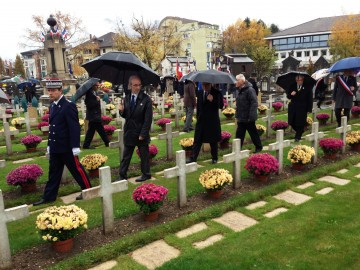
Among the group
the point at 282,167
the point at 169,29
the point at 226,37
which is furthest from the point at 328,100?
the point at 226,37

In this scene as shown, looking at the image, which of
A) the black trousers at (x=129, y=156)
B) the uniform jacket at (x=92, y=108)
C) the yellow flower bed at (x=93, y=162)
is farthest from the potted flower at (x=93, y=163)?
the uniform jacket at (x=92, y=108)

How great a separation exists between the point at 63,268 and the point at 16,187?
3275 mm

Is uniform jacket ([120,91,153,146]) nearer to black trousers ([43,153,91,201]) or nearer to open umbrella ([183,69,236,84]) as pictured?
black trousers ([43,153,91,201])

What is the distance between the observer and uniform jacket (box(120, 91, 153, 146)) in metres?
5.85

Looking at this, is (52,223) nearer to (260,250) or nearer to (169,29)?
(260,250)

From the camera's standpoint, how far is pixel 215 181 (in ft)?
17.0

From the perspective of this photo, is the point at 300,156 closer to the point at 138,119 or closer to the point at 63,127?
the point at 138,119

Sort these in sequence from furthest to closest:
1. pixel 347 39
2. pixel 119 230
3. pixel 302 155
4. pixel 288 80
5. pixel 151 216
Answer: pixel 347 39
pixel 288 80
pixel 302 155
pixel 151 216
pixel 119 230

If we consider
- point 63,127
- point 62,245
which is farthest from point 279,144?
point 62,245

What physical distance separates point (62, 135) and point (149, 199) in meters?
1.85

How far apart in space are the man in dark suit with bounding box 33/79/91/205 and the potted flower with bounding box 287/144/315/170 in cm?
399

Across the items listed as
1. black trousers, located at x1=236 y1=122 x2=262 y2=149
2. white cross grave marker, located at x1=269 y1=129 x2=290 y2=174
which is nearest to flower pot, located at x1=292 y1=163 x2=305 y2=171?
white cross grave marker, located at x1=269 y1=129 x2=290 y2=174

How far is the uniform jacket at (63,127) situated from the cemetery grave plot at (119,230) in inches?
58.2

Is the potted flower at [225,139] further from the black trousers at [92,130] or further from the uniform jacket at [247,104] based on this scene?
the black trousers at [92,130]
